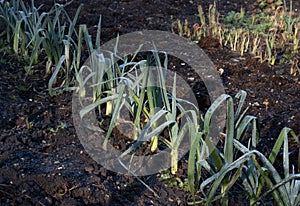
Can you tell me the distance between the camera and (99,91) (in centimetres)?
256

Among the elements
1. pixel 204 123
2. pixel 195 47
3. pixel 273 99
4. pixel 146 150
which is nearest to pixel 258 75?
pixel 273 99

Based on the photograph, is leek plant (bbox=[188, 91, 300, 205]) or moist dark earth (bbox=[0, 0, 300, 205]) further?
moist dark earth (bbox=[0, 0, 300, 205])

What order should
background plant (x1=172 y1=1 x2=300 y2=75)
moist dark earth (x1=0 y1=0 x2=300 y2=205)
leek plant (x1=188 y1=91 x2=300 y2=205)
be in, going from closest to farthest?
leek plant (x1=188 y1=91 x2=300 y2=205), moist dark earth (x1=0 y1=0 x2=300 y2=205), background plant (x1=172 y1=1 x2=300 y2=75)

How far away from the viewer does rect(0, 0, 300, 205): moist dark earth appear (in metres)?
2.14

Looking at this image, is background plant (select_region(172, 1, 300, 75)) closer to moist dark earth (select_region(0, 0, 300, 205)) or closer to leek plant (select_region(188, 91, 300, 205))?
moist dark earth (select_region(0, 0, 300, 205))

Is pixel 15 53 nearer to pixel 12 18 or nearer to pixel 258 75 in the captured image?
pixel 12 18

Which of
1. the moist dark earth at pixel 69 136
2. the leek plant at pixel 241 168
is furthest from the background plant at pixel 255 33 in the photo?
the leek plant at pixel 241 168

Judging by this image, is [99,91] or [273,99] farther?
[273,99]

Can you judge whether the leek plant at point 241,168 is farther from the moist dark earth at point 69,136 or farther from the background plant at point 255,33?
the background plant at point 255,33

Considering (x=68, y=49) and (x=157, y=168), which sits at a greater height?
(x=68, y=49)

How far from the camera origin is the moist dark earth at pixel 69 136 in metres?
2.14

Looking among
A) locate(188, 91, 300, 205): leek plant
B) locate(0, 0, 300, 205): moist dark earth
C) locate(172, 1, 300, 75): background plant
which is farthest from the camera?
locate(172, 1, 300, 75): background plant

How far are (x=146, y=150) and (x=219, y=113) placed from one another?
0.51 metres

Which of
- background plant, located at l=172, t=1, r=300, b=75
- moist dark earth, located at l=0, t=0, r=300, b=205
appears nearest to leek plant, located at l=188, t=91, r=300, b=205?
moist dark earth, located at l=0, t=0, r=300, b=205
